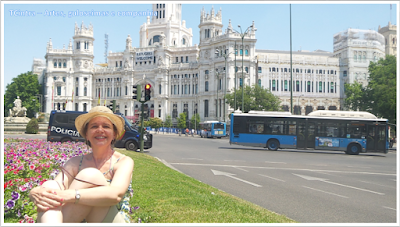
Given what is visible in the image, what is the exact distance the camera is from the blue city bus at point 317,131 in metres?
26.1

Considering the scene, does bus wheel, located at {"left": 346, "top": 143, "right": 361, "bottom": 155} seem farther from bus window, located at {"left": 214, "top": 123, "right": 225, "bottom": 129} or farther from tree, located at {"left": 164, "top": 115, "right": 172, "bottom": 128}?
tree, located at {"left": 164, "top": 115, "right": 172, "bottom": 128}

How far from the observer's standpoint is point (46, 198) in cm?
339

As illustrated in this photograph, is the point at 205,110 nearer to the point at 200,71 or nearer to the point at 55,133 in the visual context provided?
the point at 200,71

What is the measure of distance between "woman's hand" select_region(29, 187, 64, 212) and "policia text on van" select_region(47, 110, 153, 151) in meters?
20.2

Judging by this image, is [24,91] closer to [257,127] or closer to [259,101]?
[259,101]

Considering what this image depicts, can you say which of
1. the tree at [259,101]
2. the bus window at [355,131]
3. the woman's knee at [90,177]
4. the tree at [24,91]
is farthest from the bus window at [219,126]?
the tree at [24,91]

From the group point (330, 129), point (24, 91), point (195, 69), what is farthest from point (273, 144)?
point (24, 91)

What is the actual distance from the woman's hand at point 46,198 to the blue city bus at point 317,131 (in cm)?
2507

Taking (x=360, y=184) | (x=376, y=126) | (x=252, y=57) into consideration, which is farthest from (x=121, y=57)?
(x=360, y=184)

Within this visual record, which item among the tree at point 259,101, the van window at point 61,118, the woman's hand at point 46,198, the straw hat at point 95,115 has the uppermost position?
the tree at point 259,101

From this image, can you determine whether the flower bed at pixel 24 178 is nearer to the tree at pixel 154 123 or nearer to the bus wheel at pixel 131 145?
the bus wheel at pixel 131 145

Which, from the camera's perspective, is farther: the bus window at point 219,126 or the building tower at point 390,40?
the building tower at point 390,40

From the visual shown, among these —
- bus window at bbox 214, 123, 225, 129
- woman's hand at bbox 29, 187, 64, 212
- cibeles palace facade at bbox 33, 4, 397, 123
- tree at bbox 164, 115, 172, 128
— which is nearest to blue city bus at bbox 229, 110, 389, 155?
woman's hand at bbox 29, 187, 64, 212

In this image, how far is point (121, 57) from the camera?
340 ft
